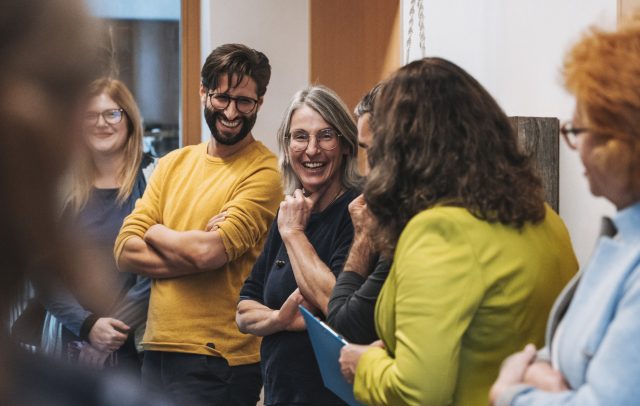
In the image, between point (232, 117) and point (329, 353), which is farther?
point (232, 117)

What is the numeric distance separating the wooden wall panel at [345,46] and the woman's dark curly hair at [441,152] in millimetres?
2801

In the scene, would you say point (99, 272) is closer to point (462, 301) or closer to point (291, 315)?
point (462, 301)

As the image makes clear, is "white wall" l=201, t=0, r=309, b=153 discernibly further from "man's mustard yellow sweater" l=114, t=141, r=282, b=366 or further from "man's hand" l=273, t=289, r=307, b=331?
"man's hand" l=273, t=289, r=307, b=331

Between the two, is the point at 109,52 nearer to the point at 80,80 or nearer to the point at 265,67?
the point at 80,80

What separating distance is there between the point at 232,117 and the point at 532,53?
894 mm

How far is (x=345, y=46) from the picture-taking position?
14.1ft

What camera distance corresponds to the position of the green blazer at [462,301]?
3.81 ft

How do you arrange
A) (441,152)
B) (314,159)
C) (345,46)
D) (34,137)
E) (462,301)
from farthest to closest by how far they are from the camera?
(345,46)
(314,159)
(441,152)
(462,301)
(34,137)

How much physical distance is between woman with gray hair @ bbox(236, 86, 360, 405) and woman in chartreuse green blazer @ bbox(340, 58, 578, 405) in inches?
24.7

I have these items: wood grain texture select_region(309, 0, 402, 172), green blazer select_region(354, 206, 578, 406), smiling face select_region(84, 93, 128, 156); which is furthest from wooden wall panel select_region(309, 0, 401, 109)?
smiling face select_region(84, 93, 128, 156)

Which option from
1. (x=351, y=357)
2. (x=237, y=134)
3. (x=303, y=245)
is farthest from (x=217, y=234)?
(x=351, y=357)

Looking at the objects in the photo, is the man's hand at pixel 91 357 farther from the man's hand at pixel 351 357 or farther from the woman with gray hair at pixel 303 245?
the woman with gray hair at pixel 303 245

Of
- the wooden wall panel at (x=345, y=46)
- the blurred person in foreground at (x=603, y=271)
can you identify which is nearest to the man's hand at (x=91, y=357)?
the blurred person in foreground at (x=603, y=271)

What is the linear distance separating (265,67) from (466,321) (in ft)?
5.33
